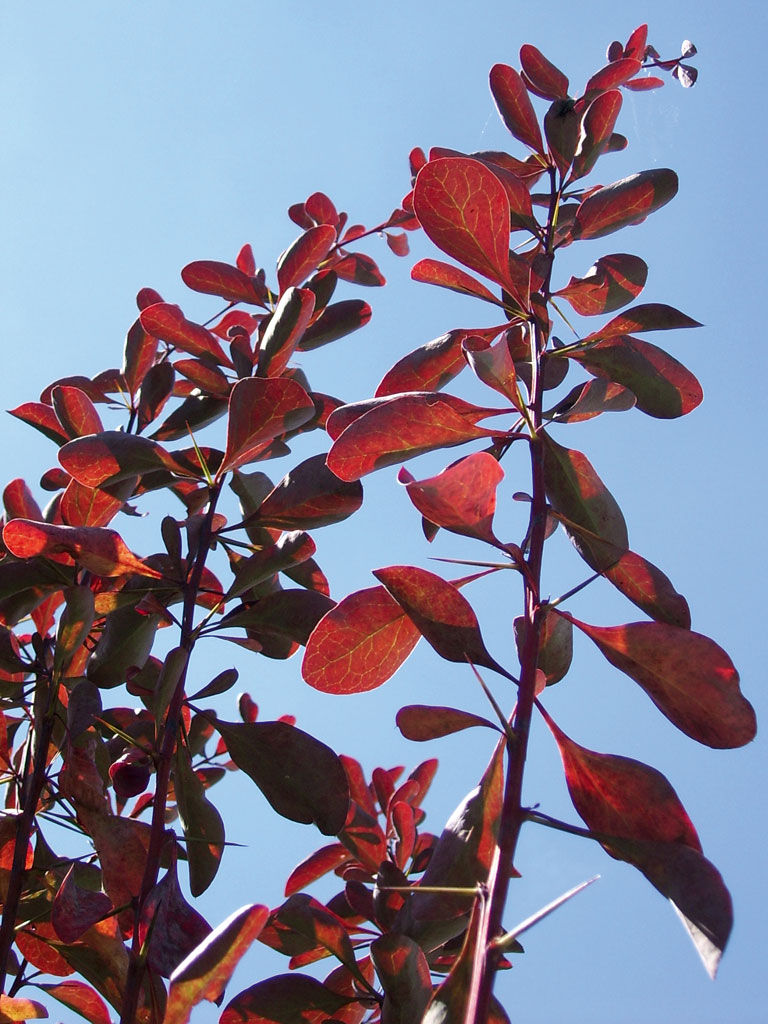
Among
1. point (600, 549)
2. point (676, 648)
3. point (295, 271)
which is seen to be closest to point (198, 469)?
point (295, 271)

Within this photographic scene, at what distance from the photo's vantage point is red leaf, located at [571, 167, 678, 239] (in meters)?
1.23

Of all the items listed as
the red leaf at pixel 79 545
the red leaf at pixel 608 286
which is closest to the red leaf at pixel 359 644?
the red leaf at pixel 79 545

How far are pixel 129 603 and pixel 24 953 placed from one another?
1.57 ft

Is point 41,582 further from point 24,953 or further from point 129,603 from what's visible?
point 24,953

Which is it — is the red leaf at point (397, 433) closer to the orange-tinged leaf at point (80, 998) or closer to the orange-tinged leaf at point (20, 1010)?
the orange-tinged leaf at point (20, 1010)

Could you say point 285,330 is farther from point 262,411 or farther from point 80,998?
point 80,998

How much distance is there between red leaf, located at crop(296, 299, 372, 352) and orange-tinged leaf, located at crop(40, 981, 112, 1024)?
972mm

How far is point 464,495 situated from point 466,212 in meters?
0.35

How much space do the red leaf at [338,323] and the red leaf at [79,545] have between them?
552 mm

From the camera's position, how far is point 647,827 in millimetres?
841

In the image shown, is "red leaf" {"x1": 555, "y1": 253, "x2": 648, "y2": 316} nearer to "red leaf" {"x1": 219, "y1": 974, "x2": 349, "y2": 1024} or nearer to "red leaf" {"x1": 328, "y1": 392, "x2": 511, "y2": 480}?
"red leaf" {"x1": 328, "y1": 392, "x2": 511, "y2": 480}

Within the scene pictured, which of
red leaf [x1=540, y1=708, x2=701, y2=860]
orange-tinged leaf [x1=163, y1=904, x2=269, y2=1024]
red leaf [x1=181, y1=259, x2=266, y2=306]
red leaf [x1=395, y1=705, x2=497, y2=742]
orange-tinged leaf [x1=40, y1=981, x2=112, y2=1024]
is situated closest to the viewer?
orange-tinged leaf [x1=163, y1=904, x2=269, y2=1024]

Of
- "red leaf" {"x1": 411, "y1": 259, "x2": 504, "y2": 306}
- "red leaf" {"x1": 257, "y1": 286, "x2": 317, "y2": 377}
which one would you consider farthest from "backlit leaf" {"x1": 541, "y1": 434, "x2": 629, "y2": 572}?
"red leaf" {"x1": 257, "y1": 286, "x2": 317, "y2": 377}

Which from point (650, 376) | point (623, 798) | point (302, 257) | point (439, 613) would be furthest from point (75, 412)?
point (623, 798)
